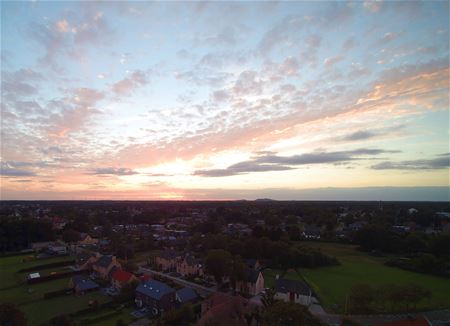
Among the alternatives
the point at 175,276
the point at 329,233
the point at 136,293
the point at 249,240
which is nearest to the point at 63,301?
the point at 136,293

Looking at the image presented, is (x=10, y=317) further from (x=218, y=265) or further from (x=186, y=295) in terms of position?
(x=218, y=265)

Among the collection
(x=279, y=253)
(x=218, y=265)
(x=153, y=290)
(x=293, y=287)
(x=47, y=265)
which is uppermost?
(x=218, y=265)

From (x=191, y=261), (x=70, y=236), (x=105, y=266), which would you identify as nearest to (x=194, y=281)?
(x=191, y=261)

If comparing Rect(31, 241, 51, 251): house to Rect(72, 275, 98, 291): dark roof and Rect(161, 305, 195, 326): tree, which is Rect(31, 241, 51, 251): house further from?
Rect(161, 305, 195, 326): tree

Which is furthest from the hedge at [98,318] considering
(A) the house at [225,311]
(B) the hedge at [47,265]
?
(B) the hedge at [47,265]

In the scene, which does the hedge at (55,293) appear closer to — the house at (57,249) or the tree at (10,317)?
the tree at (10,317)

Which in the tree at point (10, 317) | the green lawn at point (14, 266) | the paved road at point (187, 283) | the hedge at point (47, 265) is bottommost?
the paved road at point (187, 283)

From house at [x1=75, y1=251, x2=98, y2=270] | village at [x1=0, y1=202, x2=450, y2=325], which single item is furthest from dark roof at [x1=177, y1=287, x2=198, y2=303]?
house at [x1=75, y1=251, x2=98, y2=270]
